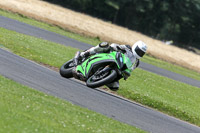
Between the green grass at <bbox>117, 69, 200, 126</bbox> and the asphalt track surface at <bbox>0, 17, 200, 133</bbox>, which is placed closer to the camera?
the asphalt track surface at <bbox>0, 17, 200, 133</bbox>

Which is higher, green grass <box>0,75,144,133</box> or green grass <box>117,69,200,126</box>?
green grass <box>0,75,144,133</box>

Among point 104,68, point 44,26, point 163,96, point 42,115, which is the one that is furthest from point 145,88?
point 44,26

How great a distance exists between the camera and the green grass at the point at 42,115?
795 centimetres

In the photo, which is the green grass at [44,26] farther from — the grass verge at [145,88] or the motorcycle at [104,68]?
the motorcycle at [104,68]

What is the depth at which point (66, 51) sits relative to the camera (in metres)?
22.3

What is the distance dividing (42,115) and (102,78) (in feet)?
9.43

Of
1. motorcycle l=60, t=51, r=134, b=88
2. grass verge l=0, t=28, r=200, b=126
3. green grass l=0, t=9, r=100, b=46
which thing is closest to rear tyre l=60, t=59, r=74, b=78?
motorcycle l=60, t=51, r=134, b=88

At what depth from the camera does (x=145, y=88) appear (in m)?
17.9

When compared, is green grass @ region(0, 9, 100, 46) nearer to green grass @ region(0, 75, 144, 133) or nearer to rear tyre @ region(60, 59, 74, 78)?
rear tyre @ region(60, 59, 74, 78)

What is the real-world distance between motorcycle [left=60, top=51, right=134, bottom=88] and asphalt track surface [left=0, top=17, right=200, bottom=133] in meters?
0.90

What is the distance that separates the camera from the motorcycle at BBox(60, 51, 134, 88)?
11.1m

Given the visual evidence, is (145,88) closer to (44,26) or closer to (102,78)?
(102,78)

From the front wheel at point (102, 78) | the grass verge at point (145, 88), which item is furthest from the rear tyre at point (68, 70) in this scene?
the grass verge at point (145, 88)

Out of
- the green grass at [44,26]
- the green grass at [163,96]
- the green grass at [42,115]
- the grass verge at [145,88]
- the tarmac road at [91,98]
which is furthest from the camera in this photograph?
the green grass at [44,26]
